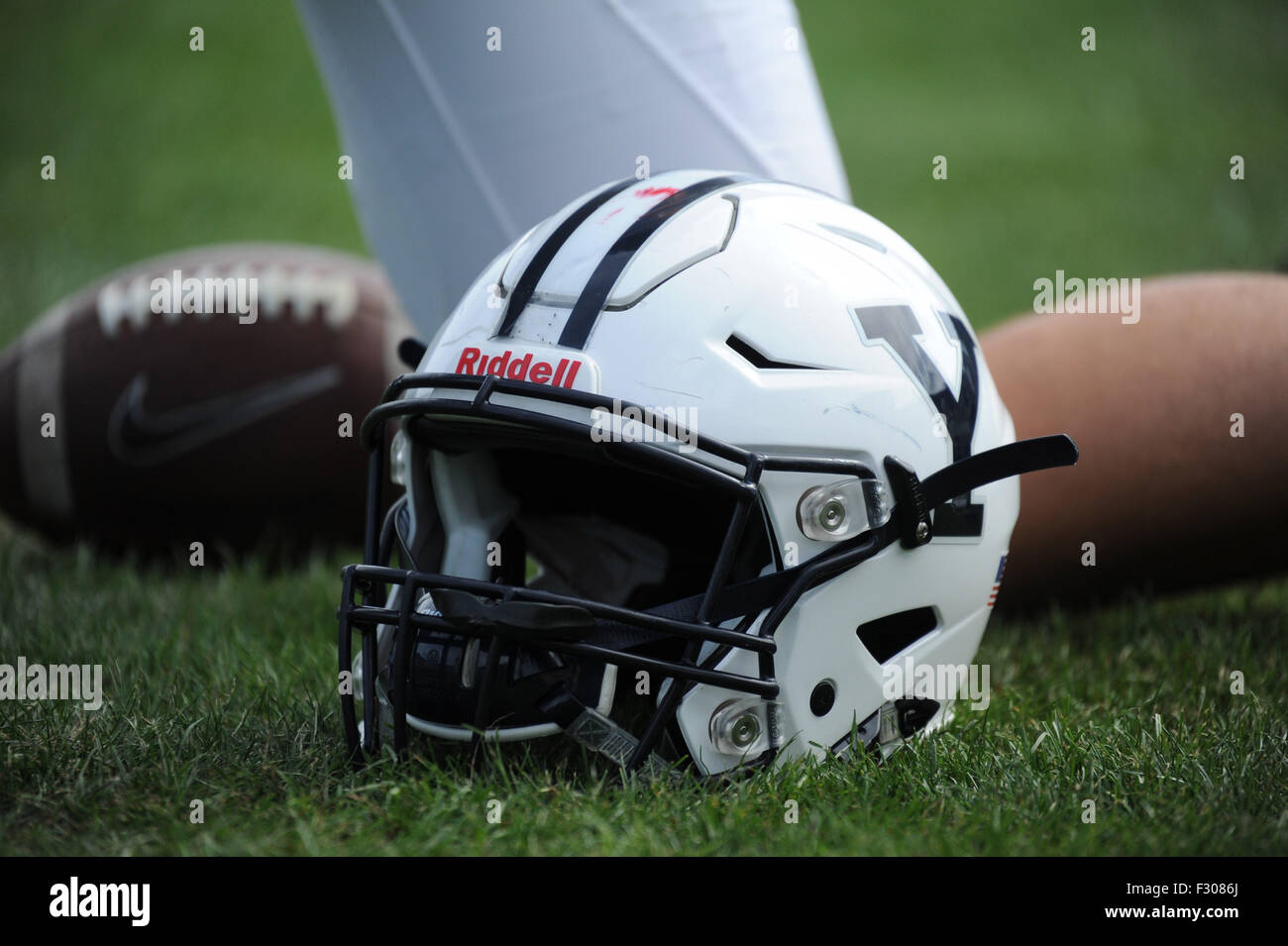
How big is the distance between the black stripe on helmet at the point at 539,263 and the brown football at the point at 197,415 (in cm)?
142

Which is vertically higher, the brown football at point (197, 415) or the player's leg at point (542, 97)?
the player's leg at point (542, 97)

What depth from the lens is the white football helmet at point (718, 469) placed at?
1.75 meters

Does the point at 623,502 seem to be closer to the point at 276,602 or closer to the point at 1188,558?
the point at 276,602

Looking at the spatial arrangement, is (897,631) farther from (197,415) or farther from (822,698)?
(197,415)

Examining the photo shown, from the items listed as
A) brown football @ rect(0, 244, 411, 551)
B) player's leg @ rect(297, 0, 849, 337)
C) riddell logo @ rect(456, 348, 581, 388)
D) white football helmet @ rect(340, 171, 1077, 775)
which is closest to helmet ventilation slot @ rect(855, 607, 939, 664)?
white football helmet @ rect(340, 171, 1077, 775)

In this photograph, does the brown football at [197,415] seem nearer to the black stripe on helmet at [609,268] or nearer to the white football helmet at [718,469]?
the white football helmet at [718,469]

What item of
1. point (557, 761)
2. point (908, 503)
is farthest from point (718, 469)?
point (557, 761)

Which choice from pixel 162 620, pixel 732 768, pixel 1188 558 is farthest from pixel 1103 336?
pixel 162 620

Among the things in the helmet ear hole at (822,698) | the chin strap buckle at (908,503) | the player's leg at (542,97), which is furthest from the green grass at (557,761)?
the player's leg at (542,97)

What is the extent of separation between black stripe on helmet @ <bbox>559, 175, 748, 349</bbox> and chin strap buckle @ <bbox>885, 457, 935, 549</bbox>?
18.0 inches

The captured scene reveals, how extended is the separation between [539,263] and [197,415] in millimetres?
1668

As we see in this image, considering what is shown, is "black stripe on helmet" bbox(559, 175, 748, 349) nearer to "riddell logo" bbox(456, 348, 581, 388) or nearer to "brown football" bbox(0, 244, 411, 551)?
"riddell logo" bbox(456, 348, 581, 388)

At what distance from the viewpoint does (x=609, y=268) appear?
6.01 feet

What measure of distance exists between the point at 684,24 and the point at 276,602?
1.56 meters
